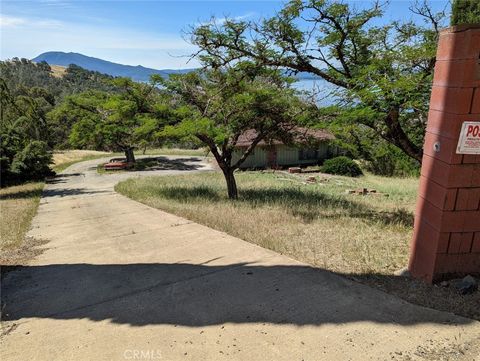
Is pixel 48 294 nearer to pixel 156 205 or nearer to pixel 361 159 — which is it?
pixel 156 205

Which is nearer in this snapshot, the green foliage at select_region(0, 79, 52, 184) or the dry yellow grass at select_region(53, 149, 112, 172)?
the green foliage at select_region(0, 79, 52, 184)

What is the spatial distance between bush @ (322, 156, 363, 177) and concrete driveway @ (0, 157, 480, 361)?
90.5 ft

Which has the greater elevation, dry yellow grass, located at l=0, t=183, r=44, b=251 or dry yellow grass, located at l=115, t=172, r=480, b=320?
dry yellow grass, located at l=115, t=172, r=480, b=320

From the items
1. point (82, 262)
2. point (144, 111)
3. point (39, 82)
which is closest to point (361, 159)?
point (144, 111)

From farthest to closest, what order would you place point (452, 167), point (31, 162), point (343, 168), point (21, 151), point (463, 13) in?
point (343, 168)
point (31, 162)
point (21, 151)
point (463, 13)
point (452, 167)

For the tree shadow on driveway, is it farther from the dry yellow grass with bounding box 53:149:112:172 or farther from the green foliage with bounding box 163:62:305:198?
the dry yellow grass with bounding box 53:149:112:172

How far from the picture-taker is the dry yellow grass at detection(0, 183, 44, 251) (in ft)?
28.9

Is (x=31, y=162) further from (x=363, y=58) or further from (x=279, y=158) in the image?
(x=363, y=58)

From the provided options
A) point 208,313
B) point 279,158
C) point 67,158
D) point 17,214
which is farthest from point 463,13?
point 67,158

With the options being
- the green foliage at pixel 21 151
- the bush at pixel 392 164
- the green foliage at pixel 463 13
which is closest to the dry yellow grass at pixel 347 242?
the green foliage at pixel 463 13

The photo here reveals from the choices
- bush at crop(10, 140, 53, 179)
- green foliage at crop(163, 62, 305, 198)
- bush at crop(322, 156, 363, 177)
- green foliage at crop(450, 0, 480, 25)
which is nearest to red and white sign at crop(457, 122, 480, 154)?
green foliage at crop(450, 0, 480, 25)

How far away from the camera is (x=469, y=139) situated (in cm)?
392

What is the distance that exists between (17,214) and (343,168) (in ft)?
83.4

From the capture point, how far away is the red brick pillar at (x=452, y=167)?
387 centimetres
